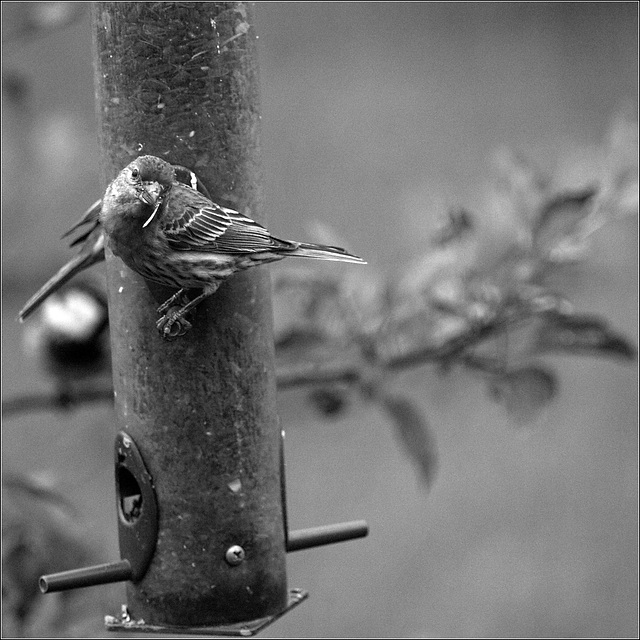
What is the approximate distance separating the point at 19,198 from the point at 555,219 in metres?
1.54

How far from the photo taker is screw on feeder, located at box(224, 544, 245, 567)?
302 cm

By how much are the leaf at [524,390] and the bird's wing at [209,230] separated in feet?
2.89

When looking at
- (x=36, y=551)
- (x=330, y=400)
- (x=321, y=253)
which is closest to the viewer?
(x=321, y=253)

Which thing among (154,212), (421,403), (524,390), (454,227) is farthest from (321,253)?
(421,403)

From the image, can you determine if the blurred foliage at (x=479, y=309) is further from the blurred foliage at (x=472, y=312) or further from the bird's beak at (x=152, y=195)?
the bird's beak at (x=152, y=195)

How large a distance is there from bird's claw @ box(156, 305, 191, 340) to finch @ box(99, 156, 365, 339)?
8cm

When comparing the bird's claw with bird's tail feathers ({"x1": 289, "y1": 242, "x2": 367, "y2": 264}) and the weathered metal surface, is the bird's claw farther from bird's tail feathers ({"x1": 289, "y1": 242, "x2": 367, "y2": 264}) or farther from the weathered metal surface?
bird's tail feathers ({"x1": 289, "y1": 242, "x2": 367, "y2": 264})

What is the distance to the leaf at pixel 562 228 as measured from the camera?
11.4ft

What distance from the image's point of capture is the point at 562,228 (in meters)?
3.49

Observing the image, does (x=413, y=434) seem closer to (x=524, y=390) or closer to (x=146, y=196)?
(x=524, y=390)

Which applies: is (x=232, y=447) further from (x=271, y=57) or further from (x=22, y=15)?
(x=271, y=57)

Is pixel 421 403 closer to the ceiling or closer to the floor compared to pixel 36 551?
closer to the ceiling

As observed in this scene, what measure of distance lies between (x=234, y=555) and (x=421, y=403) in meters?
2.13

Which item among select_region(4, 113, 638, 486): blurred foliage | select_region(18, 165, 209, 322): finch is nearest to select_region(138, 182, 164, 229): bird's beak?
select_region(18, 165, 209, 322): finch
